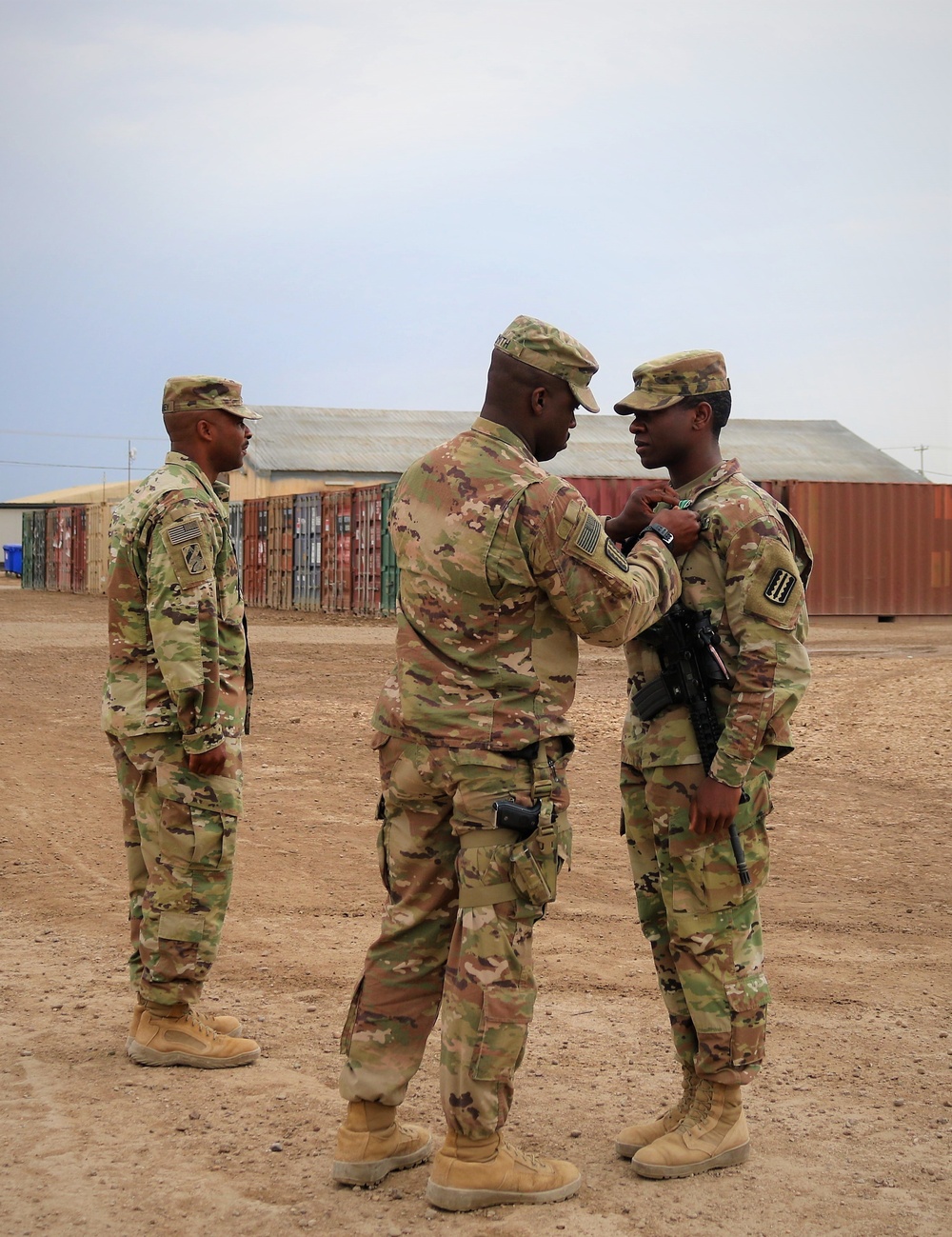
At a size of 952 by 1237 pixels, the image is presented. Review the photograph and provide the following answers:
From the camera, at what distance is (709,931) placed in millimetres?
3320

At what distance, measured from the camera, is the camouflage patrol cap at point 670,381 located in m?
3.46

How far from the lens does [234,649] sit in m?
4.25

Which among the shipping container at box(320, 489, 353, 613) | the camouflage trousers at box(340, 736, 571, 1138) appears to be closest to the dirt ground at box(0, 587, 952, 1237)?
the camouflage trousers at box(340, 736, 571, 1138)

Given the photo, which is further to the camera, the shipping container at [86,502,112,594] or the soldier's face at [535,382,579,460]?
the shipping container at [86,502,112,594]

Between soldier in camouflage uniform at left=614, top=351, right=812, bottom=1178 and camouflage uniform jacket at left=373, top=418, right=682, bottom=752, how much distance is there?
287 millimetres

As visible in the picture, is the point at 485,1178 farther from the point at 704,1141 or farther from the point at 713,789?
the point at 713,789

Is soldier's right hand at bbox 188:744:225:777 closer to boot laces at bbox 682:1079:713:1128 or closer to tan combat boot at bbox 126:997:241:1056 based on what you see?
tan combat boot at bbox 126:997:241:1056

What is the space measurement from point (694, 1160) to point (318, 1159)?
96 centimetres

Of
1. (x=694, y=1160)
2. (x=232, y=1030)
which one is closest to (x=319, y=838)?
(x=232, y=1030)

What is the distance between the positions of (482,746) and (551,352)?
95 cm

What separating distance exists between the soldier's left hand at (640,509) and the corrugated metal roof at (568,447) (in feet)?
123

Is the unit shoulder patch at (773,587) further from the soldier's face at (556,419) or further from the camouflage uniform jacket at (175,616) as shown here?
the camouflage uniform jacket at (175,616)

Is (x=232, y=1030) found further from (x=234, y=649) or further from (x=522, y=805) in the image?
(x=522, y=805)

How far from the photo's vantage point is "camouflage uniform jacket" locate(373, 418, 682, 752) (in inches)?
119
